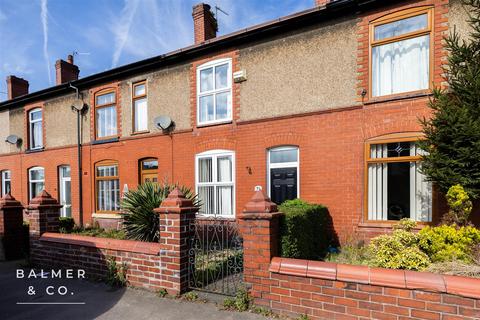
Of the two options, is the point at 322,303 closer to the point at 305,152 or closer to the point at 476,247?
the point at 476,247

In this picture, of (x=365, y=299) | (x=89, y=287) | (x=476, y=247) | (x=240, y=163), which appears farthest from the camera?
(x=240, y=163)

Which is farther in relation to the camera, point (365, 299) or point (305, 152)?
point (305, 152)

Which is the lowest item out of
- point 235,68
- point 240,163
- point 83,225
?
point 83,225

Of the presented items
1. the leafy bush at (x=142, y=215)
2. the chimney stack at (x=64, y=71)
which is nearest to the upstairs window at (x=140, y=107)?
the leafy bush at (x=142, y=215)

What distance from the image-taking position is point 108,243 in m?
5.05

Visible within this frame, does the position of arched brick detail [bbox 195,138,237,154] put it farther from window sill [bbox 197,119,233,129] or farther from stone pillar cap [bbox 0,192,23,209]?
stone pillar cap [bbox 0,192,23,209]

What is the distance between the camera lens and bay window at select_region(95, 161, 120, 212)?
35.6 feet

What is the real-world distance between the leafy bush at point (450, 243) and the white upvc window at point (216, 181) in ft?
15.8

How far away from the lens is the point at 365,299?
10.7 feet

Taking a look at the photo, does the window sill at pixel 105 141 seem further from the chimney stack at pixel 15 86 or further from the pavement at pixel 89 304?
the chimney stack at pixel 15 86

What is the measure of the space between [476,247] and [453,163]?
1374mm

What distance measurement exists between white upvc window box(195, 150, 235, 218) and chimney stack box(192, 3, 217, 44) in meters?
3.76

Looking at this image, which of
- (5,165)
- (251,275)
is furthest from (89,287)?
(5,165)

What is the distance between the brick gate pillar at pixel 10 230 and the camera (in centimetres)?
685
